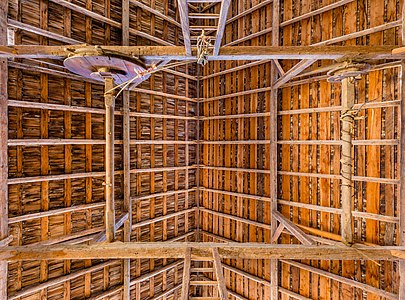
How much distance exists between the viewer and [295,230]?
4.07 metres

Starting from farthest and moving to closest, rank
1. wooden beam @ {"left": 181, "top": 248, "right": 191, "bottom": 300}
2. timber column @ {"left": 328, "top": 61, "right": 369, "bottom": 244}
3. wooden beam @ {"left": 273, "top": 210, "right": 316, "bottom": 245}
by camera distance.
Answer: wooden beam @ {"left": 273, "top": 210, "right": 316, "bottom": 245}, timber column @ {"left": 328, "top": 61, "right": 369, "bottom": 244}, wooden beam @ {"left": 181, "top": 248, "right": 191, "bottom": 300}

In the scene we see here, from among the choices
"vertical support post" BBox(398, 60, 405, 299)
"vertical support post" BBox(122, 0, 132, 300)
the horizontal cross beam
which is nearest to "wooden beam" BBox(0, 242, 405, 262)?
"vertical support post" BBox(398, 60, 405, 299)

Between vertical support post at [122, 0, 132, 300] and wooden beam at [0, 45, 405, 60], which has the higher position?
wooden beam at [0, 45, 405, 60]

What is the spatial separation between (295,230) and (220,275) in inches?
83.0

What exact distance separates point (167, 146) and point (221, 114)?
1.68m

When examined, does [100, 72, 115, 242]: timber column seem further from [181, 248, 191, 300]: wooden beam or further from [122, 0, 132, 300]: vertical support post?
[122, 0, 132, 300]: vertical support post

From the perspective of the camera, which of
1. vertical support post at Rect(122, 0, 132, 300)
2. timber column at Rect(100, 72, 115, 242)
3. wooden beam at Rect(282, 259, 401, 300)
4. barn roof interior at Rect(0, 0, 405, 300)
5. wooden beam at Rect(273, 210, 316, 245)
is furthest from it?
vertical support post at Rect(122, 0, 132, 300)

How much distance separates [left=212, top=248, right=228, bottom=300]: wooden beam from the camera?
2.28 metres

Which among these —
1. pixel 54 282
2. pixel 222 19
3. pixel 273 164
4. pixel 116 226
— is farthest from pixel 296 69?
pixel 54 282

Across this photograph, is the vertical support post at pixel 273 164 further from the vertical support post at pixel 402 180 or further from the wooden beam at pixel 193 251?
the wooden beam at pixel 193 251

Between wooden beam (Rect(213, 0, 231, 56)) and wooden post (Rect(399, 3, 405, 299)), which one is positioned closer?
wooden beam (Rect(213, 0, 231, 56))

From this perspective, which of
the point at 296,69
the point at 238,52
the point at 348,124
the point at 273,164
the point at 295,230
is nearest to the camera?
the point at 348,124

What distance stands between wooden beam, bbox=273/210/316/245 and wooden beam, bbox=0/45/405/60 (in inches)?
98.5

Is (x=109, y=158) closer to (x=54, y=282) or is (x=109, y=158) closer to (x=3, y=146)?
(x=3, y=146)
